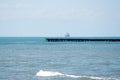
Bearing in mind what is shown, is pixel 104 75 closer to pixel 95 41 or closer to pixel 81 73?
pixel 81 73

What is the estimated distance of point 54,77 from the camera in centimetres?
3769

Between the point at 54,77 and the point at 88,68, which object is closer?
the point at 54,77

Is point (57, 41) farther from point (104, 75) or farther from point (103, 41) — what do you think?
point (104, 75)

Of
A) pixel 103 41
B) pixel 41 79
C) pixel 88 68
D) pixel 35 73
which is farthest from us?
pixel 103 41

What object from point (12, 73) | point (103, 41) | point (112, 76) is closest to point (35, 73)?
point (12, 73)

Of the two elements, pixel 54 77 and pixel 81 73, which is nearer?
pixel 54 77

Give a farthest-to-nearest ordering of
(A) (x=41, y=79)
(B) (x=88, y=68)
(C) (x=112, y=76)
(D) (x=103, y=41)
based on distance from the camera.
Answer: (D) (x=103, y=41) → (B) (x=88, y=68) → (C) (x=112, y=76) → (A) (x=41, y=79)

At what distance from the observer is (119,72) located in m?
42.9

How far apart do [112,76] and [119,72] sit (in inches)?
147

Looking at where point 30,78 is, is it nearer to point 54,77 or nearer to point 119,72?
point 54,77

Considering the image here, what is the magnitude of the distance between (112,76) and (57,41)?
122m

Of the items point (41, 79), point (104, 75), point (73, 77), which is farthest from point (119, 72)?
point (41, 79)

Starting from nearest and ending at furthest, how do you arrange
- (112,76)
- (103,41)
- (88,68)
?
(112,76), (88,68), (103,41)

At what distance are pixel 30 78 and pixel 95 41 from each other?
129003 mm
